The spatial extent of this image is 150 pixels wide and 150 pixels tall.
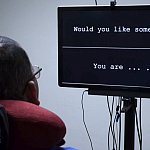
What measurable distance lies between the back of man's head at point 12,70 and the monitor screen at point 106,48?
70 centimetres

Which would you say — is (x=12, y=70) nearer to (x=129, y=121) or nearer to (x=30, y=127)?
(x=30, y=127)

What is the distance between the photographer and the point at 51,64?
285cm

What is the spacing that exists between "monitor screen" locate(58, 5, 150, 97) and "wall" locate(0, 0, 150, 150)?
1.11m

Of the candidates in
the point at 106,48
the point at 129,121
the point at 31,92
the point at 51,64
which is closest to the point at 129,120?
the point at 129,121

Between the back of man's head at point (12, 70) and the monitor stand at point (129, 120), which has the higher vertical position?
the back of man's head at point (12, 70)

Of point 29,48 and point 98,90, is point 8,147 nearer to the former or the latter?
point 98,90

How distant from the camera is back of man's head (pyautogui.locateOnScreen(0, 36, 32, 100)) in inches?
36.5

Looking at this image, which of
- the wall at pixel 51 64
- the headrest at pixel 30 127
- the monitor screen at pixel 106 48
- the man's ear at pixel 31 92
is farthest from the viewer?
the wall at pixel 51 64

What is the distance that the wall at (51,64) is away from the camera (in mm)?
2779

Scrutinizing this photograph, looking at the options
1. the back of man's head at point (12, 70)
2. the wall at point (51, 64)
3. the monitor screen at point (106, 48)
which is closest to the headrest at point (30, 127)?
the back of man's head at point (12, 70)

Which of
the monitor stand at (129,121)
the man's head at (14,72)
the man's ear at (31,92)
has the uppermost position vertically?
the man's head at (14,72)

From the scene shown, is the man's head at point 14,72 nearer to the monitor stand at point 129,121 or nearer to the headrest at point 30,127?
the headrest at point 30,127

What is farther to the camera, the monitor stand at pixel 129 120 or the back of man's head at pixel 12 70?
the monitor stand at pixel 129 120

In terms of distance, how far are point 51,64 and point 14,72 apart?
1919 mm
